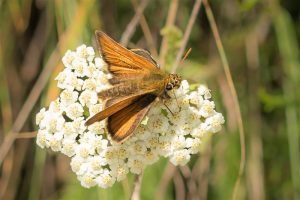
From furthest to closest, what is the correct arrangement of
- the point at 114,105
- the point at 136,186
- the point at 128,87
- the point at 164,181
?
the point at 164,181 < the point at 136,186 < the point at 128,87 < the point at 114,105

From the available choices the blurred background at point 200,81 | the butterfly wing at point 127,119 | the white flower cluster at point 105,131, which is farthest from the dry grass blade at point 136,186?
the blurred background at point 200,81

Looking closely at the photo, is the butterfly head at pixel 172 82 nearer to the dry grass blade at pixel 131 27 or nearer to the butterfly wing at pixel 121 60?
the butterfly wing at pixel 121 60

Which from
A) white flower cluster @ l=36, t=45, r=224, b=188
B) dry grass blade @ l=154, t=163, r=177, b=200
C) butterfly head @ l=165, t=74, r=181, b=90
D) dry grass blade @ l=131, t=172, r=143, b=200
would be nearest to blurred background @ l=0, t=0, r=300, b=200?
dry grass blade @ l=154, t=163, r=177, b=200

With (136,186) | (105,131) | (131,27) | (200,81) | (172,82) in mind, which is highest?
(131,27)

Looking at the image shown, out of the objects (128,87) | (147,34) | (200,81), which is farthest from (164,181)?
(128,87)

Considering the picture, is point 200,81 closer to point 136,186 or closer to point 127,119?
point 136,186

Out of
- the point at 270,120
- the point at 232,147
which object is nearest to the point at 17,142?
the point at 232,147

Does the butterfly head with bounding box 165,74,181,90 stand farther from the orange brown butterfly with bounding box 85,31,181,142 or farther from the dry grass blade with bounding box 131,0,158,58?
the dry grass blade with bounding box 131,0,158,58
